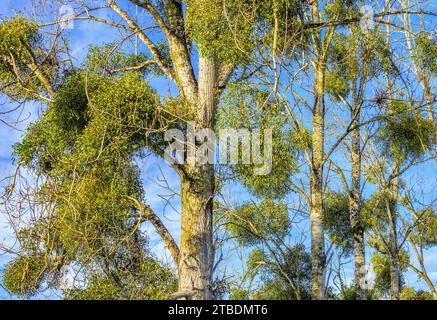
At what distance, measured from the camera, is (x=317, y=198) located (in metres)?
10.3

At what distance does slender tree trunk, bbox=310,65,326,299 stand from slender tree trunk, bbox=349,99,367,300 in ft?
3.97

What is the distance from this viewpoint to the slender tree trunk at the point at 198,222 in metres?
8.62

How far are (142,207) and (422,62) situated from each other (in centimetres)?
731

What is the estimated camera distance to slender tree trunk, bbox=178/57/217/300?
8.62 metres

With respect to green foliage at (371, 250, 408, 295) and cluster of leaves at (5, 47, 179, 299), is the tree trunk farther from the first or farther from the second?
cluster of leaves at (5, 47, 179, 299)

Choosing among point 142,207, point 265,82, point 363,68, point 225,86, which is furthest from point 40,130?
point 363,68

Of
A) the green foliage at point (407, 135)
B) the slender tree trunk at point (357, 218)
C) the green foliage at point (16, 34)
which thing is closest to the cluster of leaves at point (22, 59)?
the green foliage at point (16, 34)

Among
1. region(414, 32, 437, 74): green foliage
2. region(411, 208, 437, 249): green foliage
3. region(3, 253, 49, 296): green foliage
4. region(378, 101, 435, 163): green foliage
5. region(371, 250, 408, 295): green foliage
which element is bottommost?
region(3, 253, 49, 296): green foliage

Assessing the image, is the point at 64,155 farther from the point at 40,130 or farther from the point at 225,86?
the point at 225,86

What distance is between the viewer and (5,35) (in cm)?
1073

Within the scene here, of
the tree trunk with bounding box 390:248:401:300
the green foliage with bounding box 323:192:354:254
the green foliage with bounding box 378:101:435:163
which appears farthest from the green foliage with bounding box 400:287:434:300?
the green foliage with bounding box 378:101:435:163

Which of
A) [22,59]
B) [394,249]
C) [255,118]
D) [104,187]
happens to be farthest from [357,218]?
[22,59]

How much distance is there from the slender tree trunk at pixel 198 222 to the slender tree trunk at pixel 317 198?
81.8 inches

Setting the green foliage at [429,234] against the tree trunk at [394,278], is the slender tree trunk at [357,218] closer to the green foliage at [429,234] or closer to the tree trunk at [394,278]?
the tree trunk at [394,278]
